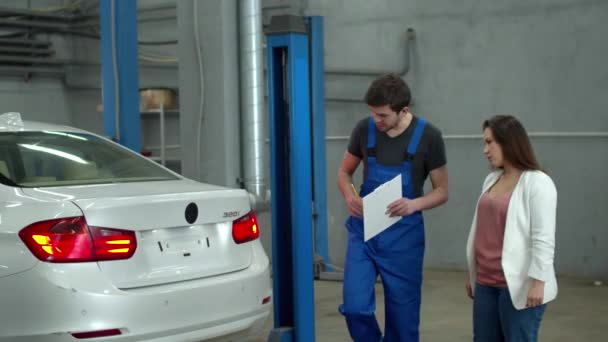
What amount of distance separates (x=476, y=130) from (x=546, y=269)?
471 cm

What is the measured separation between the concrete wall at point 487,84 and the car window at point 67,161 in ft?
13.5

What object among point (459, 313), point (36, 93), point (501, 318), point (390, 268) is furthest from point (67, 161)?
point (36, 93)

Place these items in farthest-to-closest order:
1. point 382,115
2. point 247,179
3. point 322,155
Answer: point 322,155
point 247,179
point 382,115

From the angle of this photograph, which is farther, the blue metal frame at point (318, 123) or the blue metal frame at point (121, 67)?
the blue metal frame at point (318, 123)

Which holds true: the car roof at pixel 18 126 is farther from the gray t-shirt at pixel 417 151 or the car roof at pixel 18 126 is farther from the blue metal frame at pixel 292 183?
the gray t-shirt at pixel 417 151

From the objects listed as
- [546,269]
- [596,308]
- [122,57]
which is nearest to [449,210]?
[596,308]

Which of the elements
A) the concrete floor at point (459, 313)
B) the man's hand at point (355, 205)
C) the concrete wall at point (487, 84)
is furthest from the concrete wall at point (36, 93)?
the man's hand at point (355, 205)

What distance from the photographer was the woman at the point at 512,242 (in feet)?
10.5

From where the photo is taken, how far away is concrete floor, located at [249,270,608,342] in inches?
209

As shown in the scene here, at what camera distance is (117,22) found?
669 centimetres

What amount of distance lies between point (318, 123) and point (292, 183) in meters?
3.54

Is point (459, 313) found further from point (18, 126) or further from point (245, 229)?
point (18, 126)

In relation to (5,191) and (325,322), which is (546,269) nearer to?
(5,191)

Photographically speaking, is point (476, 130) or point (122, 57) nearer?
point (122, 57)
